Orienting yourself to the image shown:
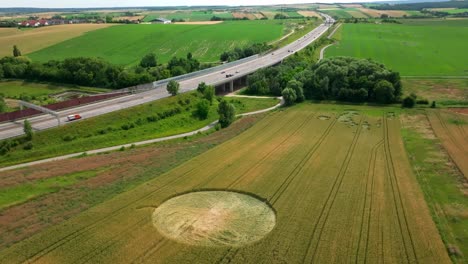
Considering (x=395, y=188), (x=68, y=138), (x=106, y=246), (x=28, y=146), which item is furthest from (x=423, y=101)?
(x=28, y=146)

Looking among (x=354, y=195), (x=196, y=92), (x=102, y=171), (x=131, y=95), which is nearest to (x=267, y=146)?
(x=354, y=195)

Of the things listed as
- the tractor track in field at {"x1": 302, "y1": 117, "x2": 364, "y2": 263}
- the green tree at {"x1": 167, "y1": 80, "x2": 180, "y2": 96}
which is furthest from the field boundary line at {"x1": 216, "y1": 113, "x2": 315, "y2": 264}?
the green tree at {"x1": 167, "y1": 80, "x2": 180, "y2": 96}

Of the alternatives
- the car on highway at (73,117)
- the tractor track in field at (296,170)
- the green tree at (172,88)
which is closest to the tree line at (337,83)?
the tractor track in field at (296,170)

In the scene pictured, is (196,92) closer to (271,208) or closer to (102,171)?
(102,171)

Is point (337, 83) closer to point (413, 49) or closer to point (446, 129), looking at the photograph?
point (446, 129)

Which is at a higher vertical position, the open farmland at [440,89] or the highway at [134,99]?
the highway at [134,99]

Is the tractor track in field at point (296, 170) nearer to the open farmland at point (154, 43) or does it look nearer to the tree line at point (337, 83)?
the tree line at point (337, 83)

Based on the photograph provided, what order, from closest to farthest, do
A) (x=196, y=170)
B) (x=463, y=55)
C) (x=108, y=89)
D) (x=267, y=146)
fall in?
(x=196, y=170)
(x=267, y=146)
(x=108, y=89)
(x=463, y=55)
